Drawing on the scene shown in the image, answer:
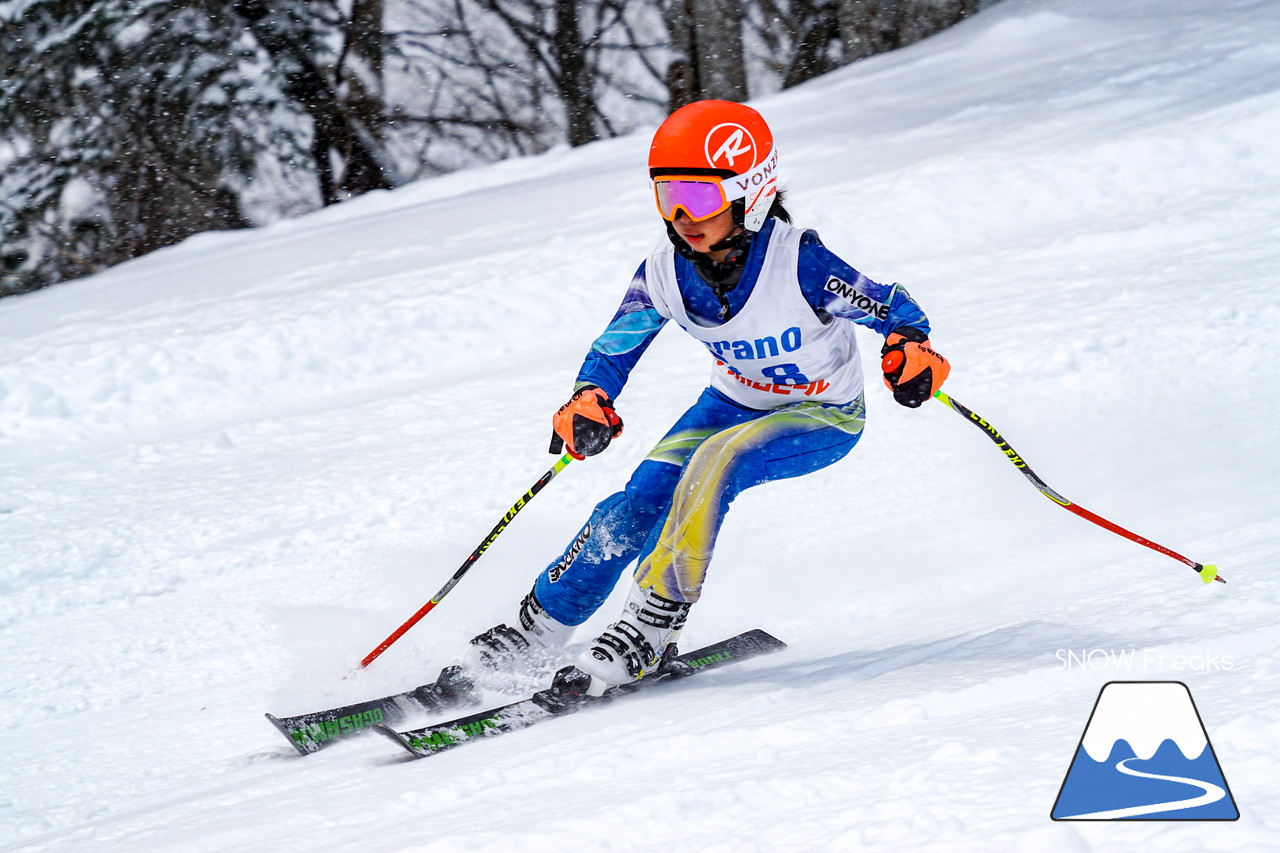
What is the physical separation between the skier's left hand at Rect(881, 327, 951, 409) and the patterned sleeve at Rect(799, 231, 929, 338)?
0.14 m

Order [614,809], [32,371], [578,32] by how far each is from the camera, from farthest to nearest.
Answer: [578,32] < [32,371] < [614,809]

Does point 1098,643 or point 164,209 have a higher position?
point 164,209

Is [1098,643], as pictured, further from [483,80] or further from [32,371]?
[483,80]

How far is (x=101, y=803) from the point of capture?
2.68 meters

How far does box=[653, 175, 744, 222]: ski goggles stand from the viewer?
2.66 meters

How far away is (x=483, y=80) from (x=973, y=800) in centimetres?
995

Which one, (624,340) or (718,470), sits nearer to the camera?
(718,470)

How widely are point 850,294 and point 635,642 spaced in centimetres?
102

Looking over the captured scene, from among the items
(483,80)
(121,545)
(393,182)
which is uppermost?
(483,80)

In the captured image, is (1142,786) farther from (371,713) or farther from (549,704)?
(371,713)

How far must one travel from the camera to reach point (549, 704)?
2.75 metres

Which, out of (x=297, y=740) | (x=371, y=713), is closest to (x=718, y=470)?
(x=371, y=713)

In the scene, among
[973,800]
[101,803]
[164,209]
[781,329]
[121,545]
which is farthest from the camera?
[164,209]

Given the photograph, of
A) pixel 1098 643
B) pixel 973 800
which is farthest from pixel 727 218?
pixel 973 800
